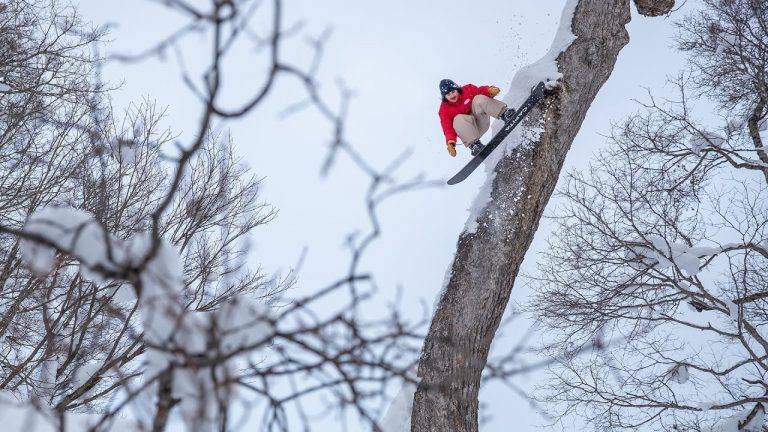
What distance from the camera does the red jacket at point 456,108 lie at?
6781mm

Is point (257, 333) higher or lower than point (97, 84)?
lower

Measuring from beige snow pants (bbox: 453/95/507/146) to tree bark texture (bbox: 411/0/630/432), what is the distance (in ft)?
4.29

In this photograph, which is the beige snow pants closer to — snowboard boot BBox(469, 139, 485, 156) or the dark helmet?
snowboard boot BBox(469, 139, 485, 156)

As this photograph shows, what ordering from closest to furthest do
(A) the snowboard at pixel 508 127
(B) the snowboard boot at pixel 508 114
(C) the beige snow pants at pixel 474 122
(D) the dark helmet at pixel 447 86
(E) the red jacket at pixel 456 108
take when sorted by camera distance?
1. (A) the snowboard at pixel 508 127
2. (B) the snowboard boot at pixel 508 114
3. (C) the beige snow pants at pixel 474 122
4. (E) the red jacket at pixel 456 108
5. (D) the dark helmet at pixel 447 86

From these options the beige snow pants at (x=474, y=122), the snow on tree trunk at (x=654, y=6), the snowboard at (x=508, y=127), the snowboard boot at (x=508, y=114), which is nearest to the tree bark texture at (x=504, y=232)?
the snowboard at (x=508, y=127)

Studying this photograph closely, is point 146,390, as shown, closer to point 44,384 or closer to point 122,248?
point 122,248

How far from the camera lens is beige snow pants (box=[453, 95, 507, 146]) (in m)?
6.41

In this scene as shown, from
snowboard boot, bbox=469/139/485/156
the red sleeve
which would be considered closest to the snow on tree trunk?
snowboard boot, bbox=469/139/485/156

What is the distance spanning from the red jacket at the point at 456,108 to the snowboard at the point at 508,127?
26.5 inches

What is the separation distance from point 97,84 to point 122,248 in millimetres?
6615

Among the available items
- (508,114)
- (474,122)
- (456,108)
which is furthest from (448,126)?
(508,114)

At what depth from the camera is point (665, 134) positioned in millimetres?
9812

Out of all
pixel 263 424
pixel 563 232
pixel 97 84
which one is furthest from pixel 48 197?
pixel 563 232

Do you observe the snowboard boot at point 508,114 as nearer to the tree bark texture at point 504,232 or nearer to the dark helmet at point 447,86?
the tree bark texture at point 504,232
